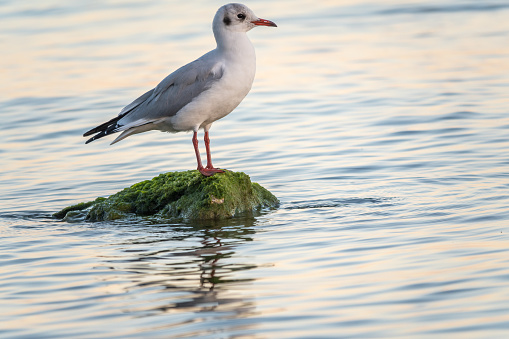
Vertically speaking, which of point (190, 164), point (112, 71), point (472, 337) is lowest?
point (472, 337)

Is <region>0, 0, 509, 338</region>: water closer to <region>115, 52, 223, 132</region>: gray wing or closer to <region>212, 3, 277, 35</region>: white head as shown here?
<region>115, 52, 223, 132</region>: gray wing

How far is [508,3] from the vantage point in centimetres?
2184

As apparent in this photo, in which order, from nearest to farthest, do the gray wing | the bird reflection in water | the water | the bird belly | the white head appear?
the water → the bird reflection in water → the bird belly → the gray wing → the white head

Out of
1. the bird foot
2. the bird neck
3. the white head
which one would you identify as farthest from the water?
the white head

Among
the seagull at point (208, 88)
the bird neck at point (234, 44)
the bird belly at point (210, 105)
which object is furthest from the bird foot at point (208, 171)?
→ the bird neck at point (234, 44)

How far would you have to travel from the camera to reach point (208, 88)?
879 cm

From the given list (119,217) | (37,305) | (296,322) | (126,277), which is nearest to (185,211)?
(119,217)

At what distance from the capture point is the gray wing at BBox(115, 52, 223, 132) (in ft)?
29.0

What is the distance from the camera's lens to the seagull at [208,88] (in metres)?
8.77

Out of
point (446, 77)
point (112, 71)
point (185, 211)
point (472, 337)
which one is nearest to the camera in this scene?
point (472, 337)

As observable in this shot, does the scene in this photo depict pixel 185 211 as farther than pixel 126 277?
Yes

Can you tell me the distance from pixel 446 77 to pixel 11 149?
7.29 m

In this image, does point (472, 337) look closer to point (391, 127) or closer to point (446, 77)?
point (391, 127)

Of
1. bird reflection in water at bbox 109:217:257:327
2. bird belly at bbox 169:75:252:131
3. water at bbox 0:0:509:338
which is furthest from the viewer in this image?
bird belly at bbox 169:75:252:131
